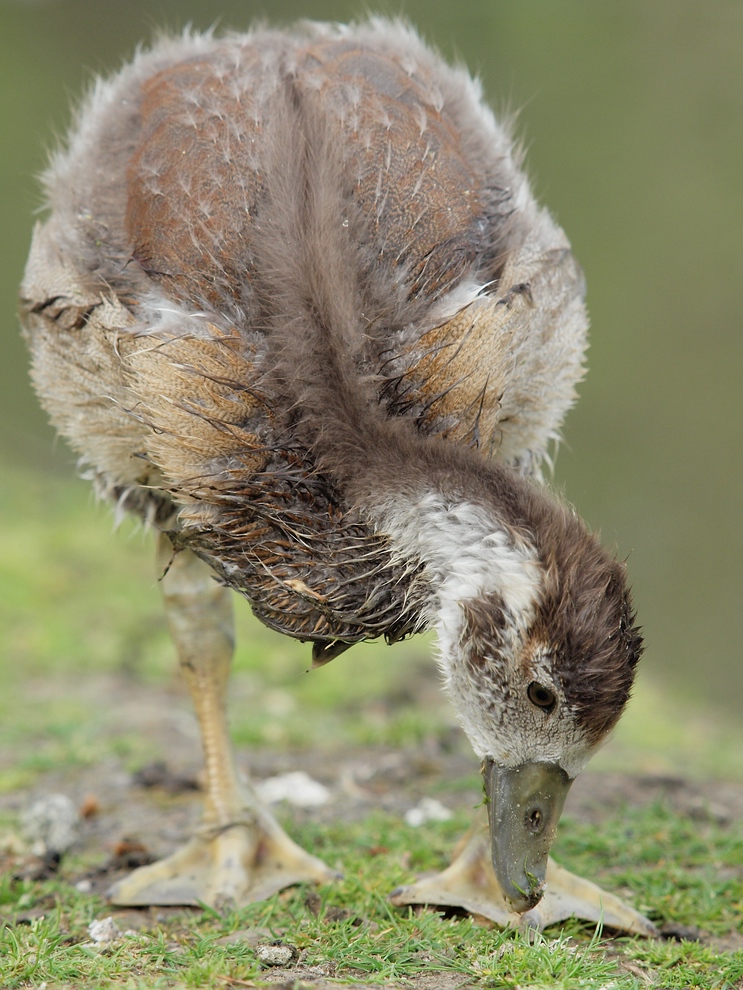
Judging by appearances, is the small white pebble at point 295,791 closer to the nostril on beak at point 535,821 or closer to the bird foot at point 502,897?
the bird foot at point 502,897

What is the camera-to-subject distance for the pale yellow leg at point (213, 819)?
473 cm

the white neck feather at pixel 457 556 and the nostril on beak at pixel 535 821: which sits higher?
the white neck feather at pixel 457 556

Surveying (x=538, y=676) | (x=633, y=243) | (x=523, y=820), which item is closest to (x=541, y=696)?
(x=538, y=676)

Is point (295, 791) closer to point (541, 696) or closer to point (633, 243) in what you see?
point (541, 696)

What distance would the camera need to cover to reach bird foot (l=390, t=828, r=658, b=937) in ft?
14.1

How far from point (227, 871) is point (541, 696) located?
1873 millimetres

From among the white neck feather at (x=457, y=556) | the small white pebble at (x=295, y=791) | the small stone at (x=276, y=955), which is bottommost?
the small stone at (x=276, y=955)

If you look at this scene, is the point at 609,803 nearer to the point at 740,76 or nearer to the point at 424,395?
the point at 424,395

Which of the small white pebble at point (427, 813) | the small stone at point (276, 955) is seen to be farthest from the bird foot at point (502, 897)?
the small white pebble at point (427, 813)

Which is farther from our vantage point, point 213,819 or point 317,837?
point 317,837

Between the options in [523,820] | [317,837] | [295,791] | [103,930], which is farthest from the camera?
[295,791]

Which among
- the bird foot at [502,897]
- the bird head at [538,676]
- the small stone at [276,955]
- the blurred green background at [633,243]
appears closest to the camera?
the bird head at [538,676]

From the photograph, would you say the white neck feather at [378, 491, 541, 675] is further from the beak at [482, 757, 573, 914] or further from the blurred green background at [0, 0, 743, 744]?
the blurred green background at [0, 0, 743, 744]

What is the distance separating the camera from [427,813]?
5.54 meters
